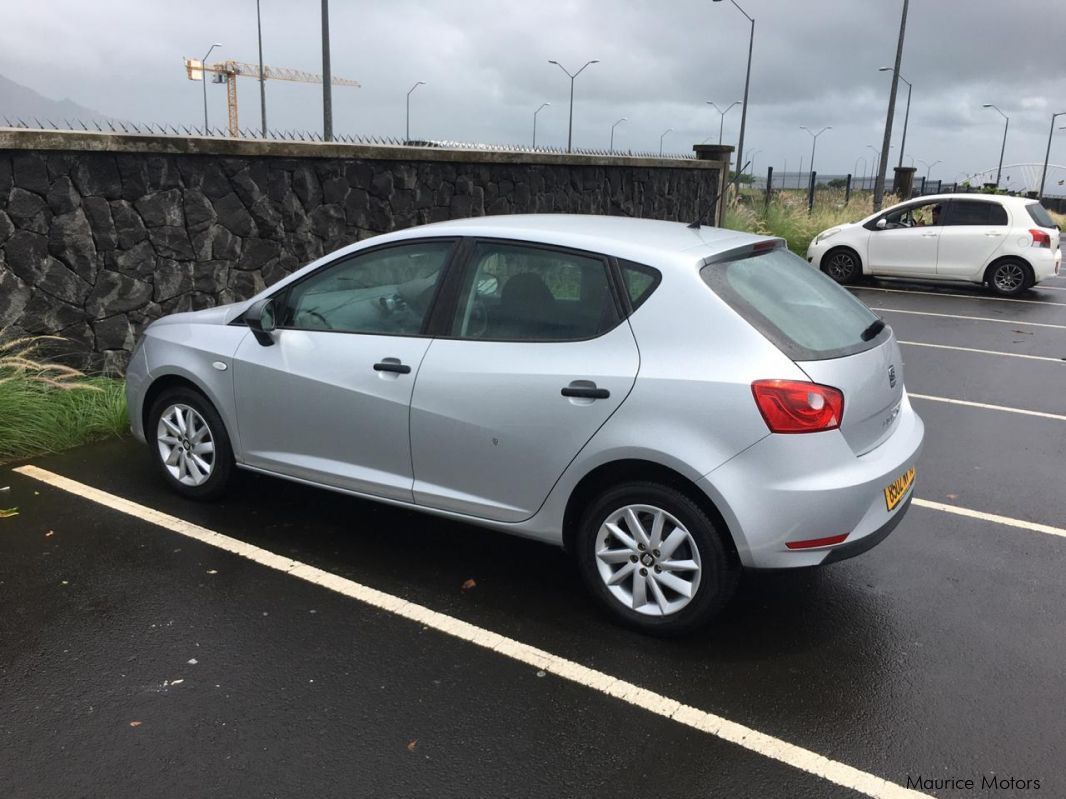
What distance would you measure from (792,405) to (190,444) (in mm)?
3303

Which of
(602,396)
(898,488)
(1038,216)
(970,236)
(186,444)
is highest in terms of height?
(1038,216)

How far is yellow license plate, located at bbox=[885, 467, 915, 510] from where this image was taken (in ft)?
11.9

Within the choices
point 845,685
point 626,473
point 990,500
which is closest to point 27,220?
point 626,473

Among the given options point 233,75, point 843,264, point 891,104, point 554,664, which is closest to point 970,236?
point 843,264

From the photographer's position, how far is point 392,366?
13.4 ft

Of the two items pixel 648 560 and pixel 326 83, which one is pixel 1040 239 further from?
pixel 648 560

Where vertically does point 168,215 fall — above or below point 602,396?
above

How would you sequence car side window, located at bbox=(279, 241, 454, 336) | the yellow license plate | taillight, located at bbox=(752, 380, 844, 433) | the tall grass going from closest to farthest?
taillight, located at bbox=(752, 380, 844, 433) → the yellow license plate → car side window, located at bbox=(279, 241, 454, 336) → the tall grass

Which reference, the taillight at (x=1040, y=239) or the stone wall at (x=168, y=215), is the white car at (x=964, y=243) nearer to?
the taillight at (x=1040, y=239)

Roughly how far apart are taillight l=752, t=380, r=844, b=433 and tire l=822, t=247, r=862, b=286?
1303 cm

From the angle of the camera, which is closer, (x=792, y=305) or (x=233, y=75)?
(x=792, y=305)

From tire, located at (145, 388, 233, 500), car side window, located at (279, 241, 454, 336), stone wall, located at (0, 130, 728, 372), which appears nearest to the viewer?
car side window, located at (279, 241, 454, 336)

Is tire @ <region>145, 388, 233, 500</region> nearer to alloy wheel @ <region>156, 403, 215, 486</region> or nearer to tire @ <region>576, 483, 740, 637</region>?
alloy wheel @ <region>156, 403, 215, 486</region>

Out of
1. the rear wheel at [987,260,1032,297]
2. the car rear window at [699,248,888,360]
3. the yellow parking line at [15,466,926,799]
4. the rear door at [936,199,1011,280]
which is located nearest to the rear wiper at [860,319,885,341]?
the car rear window at [699,248,888,360]
